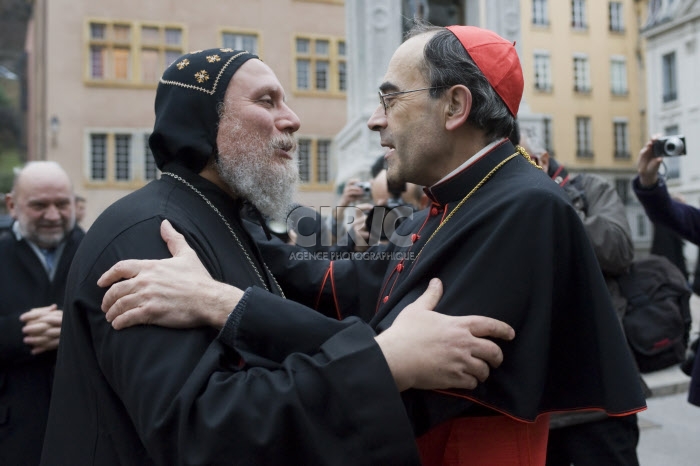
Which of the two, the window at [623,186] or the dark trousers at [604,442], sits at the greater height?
the window at [623,186]

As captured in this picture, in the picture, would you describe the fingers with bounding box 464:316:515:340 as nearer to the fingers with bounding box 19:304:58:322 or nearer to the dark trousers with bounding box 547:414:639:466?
the dark trousers with bounding box 547:414:639:466

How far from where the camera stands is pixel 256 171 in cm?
236

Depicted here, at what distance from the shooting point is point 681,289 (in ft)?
12.8

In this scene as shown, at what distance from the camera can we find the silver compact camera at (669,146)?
386cm

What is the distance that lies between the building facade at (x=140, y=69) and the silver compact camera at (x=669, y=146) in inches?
858

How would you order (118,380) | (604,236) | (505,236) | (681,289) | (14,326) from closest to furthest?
(118,380) → (505,236) → (14,326) → (604,236) → (681,289)

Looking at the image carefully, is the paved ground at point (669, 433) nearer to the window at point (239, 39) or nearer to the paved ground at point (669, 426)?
the paved ground at point (669, 426)

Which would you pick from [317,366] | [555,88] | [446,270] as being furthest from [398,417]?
[555,88]

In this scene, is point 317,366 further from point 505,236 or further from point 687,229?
point 687,229

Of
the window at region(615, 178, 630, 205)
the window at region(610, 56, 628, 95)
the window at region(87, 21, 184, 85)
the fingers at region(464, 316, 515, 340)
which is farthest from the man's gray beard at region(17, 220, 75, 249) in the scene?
the window at region(610, 56, 628, 95)

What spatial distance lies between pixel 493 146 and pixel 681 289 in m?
2.30

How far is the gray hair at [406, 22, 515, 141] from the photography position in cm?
223

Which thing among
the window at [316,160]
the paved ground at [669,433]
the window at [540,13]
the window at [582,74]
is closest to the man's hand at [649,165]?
the paved ground at [669,433]

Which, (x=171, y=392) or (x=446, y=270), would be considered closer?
(x=171, y=392)
